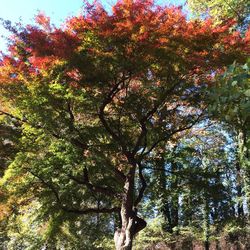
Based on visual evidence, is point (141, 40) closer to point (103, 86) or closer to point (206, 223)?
point (103, 86)

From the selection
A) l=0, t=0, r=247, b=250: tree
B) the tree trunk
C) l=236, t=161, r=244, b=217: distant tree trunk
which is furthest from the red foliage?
l=236, t=161, r=244, b=217: distant tree trunk

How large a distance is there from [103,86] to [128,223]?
3.01 m

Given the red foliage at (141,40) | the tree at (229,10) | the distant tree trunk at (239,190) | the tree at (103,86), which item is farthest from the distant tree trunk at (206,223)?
the red foliage at (141,40)

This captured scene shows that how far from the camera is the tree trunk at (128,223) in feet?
25.0

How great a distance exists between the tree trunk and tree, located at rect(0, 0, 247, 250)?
2 cm

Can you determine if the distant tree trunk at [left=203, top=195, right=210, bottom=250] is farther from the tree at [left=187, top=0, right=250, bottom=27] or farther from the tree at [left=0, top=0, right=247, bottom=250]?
the tree at [left=0, top=0, right=247, bottom=250]

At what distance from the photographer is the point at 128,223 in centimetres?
784

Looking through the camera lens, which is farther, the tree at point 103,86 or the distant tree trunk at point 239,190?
the distant tree trunk at point 239,190

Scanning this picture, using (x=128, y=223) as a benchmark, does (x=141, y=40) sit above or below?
above

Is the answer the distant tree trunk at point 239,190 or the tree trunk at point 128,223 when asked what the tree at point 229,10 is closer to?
the tree trunk at point 128,223

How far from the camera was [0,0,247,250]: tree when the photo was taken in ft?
23.1

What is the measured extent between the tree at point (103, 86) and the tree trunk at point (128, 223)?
2 cm

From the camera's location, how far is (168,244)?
1584 centimetres

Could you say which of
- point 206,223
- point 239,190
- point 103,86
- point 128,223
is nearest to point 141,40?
point 103,86
